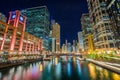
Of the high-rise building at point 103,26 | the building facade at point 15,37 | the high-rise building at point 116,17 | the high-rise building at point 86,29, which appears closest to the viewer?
the high-rise building at point 116,17

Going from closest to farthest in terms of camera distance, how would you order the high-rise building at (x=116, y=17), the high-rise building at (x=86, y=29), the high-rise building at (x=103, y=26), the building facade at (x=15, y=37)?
the high-rise building at (x=116, y=17)
the building facade at (x=15, y=37)
the high-rise building at (x=103, y=26)
the high-rise building at (x=86, y=29)

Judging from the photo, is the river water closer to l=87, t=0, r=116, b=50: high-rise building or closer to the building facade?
the building facade

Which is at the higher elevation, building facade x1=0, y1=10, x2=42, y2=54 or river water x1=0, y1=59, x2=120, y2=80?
building facade x1=0, y1=10, x2=42, y2=54

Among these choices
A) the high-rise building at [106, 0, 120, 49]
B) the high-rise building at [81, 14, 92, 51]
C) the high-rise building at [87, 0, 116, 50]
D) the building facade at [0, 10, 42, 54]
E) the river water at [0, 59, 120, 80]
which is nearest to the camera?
the river water at [0, 59, 120, 80]

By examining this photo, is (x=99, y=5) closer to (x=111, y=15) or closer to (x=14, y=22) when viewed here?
(x=111, y=15)

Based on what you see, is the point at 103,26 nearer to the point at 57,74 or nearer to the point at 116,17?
the point at 116,17

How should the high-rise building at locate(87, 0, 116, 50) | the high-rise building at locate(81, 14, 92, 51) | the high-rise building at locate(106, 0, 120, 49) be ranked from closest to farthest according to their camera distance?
the high-rise building at locate(106, 0, 120, 49) → the high-rise building at locate(87, 0, 116, 50) → the high-rise building at locate(81, 14, 92, 51)

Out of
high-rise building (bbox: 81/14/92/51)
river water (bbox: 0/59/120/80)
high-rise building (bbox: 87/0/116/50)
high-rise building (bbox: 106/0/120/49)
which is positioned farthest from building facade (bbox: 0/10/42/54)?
high-rise building (bbox: 81/14/92/51)

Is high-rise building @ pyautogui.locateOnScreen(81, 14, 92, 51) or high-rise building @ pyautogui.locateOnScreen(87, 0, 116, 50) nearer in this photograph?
high-rise building @ pyautogui.locateOnScreen(87, 0, 116, 50)

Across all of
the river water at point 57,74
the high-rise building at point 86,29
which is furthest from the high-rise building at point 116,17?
the high-rise building at point 86,29

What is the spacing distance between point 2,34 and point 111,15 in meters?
94.3

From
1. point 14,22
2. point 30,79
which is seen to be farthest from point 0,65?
point 14,22

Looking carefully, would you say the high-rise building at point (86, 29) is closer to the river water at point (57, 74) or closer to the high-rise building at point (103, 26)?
the high-rise building at point (103, 26)

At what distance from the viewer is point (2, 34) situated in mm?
86375
